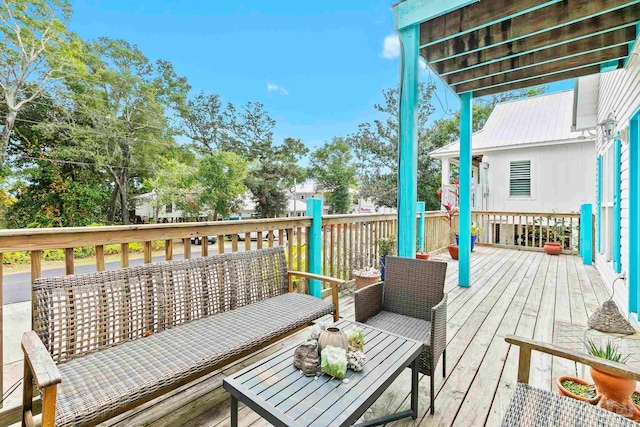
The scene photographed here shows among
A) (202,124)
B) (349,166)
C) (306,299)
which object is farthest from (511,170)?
(202,124)

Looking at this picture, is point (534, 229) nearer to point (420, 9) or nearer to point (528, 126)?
point (528, 126)

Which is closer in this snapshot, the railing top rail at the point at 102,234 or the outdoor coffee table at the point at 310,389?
the outdoor coffee table at the point at 310,389

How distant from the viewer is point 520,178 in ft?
29.7

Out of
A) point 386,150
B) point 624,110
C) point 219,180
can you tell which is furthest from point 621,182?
point 386,150

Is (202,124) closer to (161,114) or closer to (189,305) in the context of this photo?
(161,114)

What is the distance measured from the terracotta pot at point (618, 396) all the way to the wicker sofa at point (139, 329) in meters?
1.63

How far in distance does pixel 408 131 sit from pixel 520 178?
8013 mm

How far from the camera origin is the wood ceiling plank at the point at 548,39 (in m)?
2.64

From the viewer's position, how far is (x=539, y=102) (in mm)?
10289

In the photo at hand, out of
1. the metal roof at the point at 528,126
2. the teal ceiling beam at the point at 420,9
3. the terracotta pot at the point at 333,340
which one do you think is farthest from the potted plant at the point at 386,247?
the metal roof at the point at 528,126

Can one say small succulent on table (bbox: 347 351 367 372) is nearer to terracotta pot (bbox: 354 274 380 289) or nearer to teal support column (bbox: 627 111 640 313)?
terracotta pot (bbox: 354 274 380 289)

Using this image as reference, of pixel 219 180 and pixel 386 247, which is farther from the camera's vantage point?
pixel 219 180

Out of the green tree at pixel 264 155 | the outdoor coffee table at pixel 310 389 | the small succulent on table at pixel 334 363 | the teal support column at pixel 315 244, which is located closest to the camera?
the outdoor coffee table at pixel 310 389

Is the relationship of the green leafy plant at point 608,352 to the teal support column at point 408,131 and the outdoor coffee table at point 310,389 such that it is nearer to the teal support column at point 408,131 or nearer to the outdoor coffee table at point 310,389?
the outdoor coffee table at point 310,389
